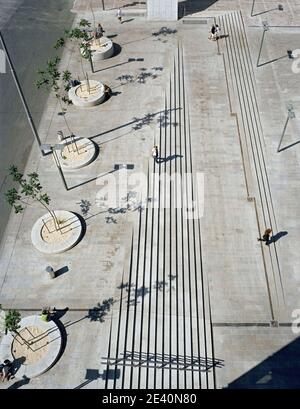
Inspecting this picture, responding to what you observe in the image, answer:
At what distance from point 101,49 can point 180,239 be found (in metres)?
Answer: 20.5

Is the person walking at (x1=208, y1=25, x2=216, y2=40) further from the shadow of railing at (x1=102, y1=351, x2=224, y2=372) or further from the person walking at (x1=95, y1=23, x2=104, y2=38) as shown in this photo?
the shadow of railing at (x1=102, y1=351, x2=224, y2=372)

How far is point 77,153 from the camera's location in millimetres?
25953

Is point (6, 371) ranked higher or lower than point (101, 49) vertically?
lower

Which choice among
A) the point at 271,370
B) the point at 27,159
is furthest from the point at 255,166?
the point at 27,159

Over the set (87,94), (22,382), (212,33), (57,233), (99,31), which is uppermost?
(99,31)

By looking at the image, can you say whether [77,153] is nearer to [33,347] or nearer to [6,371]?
[33,347]

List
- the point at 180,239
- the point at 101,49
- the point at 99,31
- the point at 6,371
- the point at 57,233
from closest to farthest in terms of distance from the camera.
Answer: the point at 6,371 < the point at 180,239 < the point at 57,233 < the point at 101,49 < the point at 99,31

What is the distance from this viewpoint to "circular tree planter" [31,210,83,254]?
21375 millimetres

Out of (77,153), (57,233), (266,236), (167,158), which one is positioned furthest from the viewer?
(77,153)

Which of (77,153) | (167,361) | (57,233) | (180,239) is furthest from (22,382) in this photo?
(77,153)

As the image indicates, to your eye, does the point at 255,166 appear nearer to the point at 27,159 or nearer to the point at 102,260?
the point at 102,260

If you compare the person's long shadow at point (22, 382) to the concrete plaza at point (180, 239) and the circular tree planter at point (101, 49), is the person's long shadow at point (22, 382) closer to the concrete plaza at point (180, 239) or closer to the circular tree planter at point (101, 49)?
the concrete plaza at point (180, 239)

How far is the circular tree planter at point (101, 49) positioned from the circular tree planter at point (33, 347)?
23517 mm
